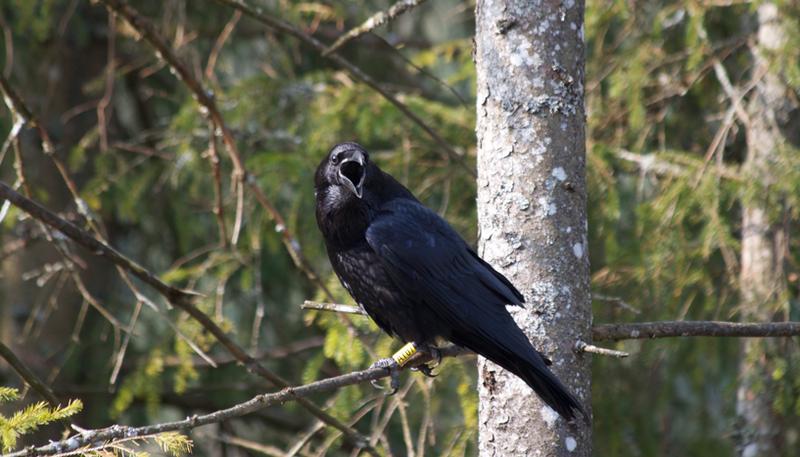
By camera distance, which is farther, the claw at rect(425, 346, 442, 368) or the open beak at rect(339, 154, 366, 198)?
the open beak at rect(339, 154, 366, 198)

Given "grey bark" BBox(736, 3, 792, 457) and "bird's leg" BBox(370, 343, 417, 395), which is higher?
"grey bark" BBox(736, 3, 792, 457)

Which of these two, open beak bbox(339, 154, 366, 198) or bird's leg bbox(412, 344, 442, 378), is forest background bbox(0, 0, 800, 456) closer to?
bird's leg bbox(412, 344, 442, 378)

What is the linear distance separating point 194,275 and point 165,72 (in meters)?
2.30

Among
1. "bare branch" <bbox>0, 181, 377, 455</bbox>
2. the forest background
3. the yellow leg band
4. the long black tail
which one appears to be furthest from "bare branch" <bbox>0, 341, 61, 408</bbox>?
the long black tail

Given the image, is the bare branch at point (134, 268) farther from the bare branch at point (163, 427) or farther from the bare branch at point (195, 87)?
the bare branch at point (195, 87)

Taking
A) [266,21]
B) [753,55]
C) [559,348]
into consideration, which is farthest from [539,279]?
[753,55]

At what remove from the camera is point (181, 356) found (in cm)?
436

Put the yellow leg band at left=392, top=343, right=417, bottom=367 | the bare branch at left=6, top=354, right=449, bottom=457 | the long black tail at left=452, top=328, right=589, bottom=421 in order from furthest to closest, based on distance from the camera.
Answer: the yellow leg band at left=392, top=343, right=417, bottom=367, the long black tail at left=452, top=328, right=589, bottom=421, the bare branch at left=6, top=354, right=449, bottom=457

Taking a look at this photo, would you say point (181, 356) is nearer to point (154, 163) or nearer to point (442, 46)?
point (154, 163)

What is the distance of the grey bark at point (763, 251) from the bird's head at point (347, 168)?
1778mm

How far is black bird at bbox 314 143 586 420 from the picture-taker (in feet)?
10.1

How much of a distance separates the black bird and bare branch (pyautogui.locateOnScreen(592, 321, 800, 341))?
13.5 inches

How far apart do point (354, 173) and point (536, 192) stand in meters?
0.96

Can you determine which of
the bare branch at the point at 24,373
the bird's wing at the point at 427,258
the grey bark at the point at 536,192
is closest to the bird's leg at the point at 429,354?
the bird's wing at the point at 427,258
